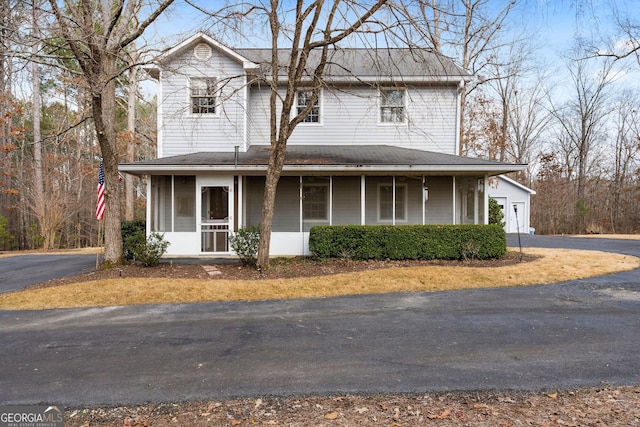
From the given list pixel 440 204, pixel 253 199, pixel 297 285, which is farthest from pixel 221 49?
pixel 440 204

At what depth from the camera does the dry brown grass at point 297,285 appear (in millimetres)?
7566

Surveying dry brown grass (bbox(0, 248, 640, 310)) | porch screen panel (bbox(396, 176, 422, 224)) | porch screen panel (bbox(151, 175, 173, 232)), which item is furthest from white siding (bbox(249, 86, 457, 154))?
dry brown grass (bbox(0, 248, 640, 310))

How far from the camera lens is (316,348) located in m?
4.79

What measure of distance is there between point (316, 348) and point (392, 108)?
37.8ft

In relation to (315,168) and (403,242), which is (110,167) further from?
(403,242)

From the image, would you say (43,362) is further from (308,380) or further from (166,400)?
(308,380)

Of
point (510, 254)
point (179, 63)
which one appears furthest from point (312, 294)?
point (179, 63)

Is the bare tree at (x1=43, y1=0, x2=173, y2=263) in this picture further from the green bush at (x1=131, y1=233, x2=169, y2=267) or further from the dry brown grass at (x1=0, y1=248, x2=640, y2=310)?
the dry brown grass at (x1=0, y1=248, x2=640, y2=310)

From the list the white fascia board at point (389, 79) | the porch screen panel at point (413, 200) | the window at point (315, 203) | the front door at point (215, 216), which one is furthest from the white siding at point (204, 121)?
the porch screen panel at point (413, 200)

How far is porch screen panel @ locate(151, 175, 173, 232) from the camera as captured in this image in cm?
1248

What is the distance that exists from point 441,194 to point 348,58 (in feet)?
22.0

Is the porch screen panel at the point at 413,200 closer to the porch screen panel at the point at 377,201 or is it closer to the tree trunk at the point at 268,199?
the porch screen panel at the point at 377,201

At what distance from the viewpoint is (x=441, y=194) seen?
45.5 feet

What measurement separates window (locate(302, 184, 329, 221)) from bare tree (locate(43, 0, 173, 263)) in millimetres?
6119
